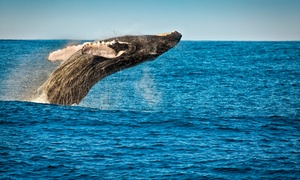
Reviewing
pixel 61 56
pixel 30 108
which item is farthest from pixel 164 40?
pixel 30 108

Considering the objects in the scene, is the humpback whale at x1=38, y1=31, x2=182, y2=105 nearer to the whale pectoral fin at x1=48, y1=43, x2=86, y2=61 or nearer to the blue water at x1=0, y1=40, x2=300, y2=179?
the whale pectoral fin at x1=48, y1=43, x2=86, y2=61

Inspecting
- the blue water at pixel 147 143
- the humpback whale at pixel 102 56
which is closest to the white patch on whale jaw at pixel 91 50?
the humpback whale at pixel 102 56

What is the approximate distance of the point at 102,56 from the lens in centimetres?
1447

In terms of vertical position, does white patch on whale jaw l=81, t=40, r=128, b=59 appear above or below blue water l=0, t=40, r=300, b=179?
above

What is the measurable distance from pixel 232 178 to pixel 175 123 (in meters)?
7.30

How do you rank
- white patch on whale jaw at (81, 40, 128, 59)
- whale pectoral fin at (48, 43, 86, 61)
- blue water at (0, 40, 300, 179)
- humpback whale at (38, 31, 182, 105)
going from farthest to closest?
whale pectoral fin at (48, 43, 86, 61) < humpback whale at (38, 31, 182, 105) < white patch on whale jaw at (81, 40, 128, 59) < blue water at (0, 40, 300, 179)

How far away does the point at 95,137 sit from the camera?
637 inches

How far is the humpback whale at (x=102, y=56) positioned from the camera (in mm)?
14445

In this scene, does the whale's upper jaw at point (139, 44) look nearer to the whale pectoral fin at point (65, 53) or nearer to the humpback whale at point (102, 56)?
the humpback whale at point (102, 56)

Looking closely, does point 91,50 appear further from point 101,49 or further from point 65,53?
point 65,53

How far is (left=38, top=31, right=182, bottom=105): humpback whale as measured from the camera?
47.4 feet

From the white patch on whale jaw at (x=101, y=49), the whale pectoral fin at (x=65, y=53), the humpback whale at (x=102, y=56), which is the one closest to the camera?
the white patch on whale jaw at (x=101, y=49)

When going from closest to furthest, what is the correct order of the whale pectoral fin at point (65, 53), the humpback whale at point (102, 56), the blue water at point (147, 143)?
the blue water at point (147, 143) < the humpback whale at point (102, 56) < the whale pectoral fin at point (65, 53)

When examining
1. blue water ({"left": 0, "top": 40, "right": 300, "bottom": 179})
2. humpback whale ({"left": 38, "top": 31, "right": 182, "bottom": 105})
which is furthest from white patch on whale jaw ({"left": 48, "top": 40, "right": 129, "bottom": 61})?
blue water ({"left": 0, "top": 40, "right": 300, "bottom": 179})
